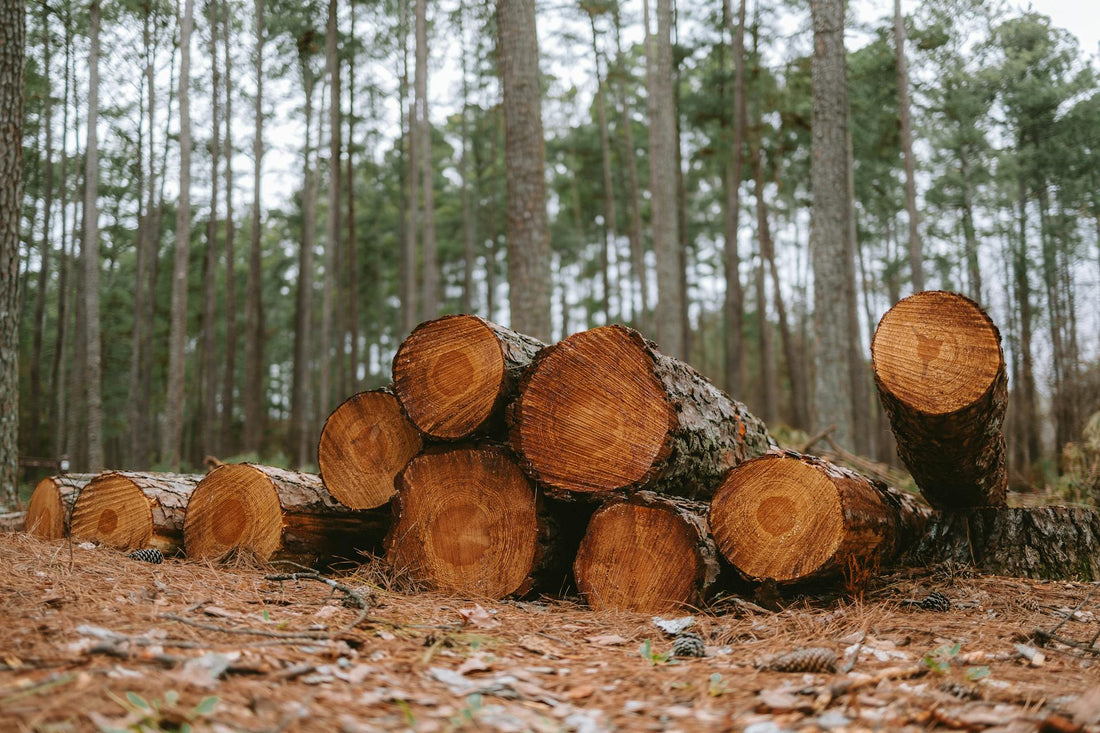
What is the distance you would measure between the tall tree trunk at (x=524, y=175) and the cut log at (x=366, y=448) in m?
3.36

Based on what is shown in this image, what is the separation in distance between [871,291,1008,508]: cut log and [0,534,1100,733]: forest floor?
0.86 metres

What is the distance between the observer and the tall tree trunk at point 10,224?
585 cm

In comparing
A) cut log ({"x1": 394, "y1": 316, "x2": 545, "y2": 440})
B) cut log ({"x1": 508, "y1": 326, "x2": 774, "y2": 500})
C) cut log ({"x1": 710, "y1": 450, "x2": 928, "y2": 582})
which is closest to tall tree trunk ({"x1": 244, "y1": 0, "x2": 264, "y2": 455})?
cut log ({"x1": 394, "y1": 316, "x2": 545, "y2": 440})

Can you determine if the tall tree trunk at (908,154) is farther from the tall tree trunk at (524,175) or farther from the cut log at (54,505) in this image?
the cut log at (54,505)

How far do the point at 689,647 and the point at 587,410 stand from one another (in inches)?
47.7

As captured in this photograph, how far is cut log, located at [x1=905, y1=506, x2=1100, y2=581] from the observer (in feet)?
13.7

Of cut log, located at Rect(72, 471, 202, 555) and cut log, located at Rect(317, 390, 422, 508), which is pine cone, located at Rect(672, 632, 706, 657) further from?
cut log, located at Rect(72, 471, 202, 555)

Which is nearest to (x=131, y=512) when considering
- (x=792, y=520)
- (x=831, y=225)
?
(x=792, y=520)

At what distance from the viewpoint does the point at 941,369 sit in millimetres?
3271

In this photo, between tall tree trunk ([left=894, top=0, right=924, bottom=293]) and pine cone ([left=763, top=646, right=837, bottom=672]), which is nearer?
pine cone ([left=763, top=646, right=837, bottom=672])

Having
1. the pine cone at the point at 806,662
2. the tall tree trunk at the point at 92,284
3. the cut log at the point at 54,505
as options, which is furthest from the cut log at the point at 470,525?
the tall tree trunk at the point at 92,284

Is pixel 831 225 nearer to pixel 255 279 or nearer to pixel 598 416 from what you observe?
pixel 598 416

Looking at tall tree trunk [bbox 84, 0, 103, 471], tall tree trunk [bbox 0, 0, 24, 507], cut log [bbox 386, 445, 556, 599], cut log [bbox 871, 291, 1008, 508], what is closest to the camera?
cut log [bbox 871, 291, 1008, 508]

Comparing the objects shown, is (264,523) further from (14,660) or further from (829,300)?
(829,300)
